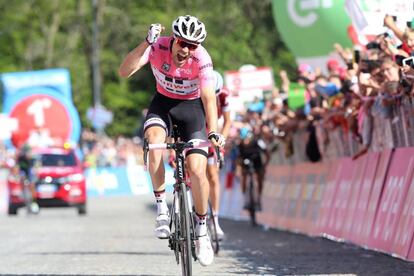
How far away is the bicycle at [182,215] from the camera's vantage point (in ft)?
34.7

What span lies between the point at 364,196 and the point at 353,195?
721 millimetres

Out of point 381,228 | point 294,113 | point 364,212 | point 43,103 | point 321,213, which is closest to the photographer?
point 381,228

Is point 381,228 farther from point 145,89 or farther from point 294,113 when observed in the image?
point 145,89

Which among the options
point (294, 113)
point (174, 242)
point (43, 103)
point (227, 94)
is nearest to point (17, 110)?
point (43, 103)

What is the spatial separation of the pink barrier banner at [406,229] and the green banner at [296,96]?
7.62 meters

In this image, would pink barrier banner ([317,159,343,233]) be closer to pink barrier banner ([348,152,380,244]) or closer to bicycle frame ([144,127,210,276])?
pink barrier banner ([348,152,380,244])

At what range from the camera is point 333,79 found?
61.8ft

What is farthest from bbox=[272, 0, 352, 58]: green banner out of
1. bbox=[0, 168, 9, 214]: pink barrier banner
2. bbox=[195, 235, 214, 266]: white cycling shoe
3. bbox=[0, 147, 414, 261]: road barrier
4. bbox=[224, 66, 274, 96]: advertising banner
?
bbox=[0, 168, 9, 214]: pink barrier banner

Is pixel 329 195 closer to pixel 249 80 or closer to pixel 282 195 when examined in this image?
pixel 282 195

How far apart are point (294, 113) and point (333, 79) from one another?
7.38 feet

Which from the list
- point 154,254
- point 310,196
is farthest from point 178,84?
point 310,196

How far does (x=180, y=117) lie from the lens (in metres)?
11.3

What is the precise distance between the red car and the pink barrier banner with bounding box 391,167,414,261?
20148mm

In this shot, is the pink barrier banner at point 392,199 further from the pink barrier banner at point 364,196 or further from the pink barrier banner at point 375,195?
the pink barrier banner at point 364,196
